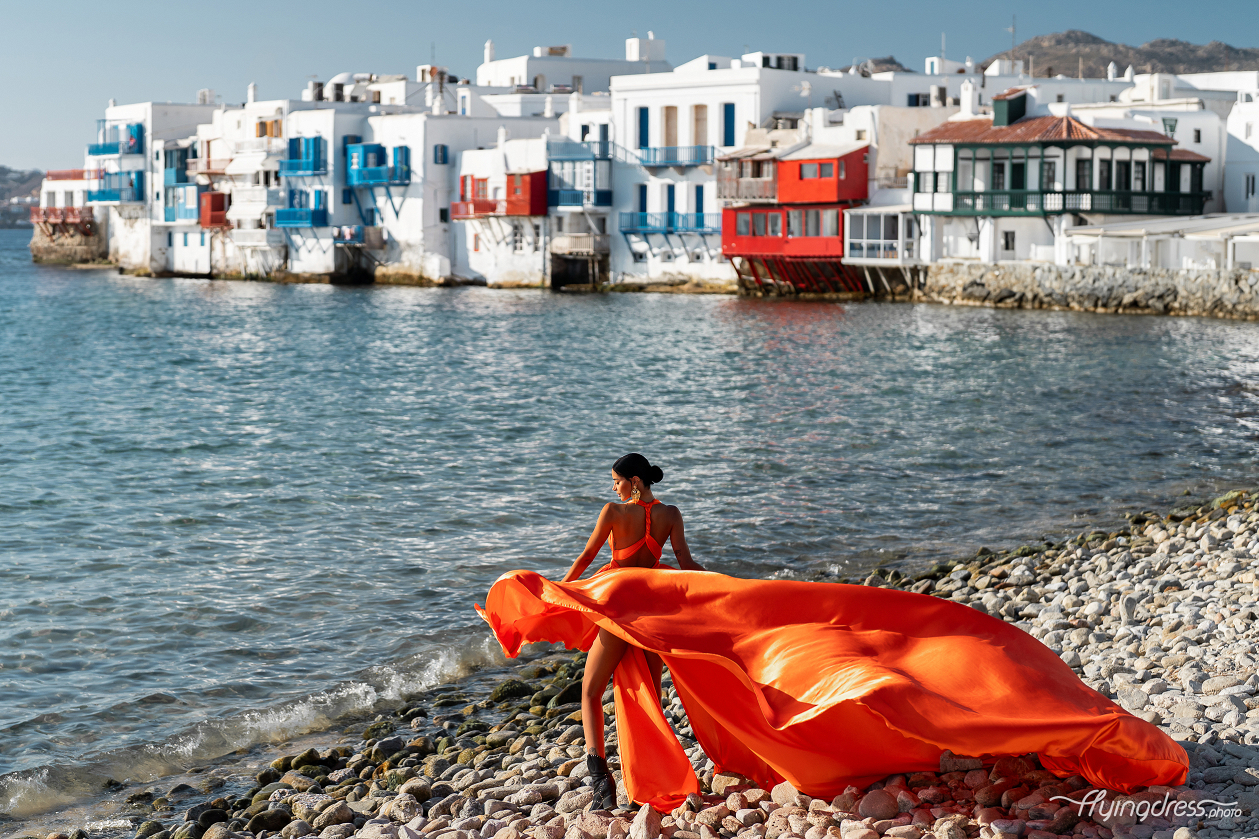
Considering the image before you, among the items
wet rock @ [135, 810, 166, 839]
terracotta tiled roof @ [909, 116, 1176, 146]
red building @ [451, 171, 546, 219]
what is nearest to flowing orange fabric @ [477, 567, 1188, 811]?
wet rock @ [135, 810, 166, 839]

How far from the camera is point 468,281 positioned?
6775cm

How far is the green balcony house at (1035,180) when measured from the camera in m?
45.3

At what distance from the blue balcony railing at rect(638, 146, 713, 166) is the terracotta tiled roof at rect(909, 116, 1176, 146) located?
11710mm

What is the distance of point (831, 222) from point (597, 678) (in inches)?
1901

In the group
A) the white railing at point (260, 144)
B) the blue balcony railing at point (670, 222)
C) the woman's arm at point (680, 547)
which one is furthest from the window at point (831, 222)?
the woman's arm at point (680, 547)

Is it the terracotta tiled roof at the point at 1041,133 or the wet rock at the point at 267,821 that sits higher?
the terracotta tiled roof at the point at 1041,133

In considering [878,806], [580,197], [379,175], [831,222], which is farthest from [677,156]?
[878,806]

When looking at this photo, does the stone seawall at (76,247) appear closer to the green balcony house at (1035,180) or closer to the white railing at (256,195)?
the white railing at (256,195)

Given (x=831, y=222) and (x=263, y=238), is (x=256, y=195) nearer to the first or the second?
(x=263, y=238)

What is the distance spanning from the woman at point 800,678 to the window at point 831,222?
47.7 meters

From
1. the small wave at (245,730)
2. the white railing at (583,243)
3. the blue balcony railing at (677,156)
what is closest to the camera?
the small wave at (245,730)

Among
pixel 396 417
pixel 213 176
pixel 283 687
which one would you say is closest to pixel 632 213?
pixel 213 176

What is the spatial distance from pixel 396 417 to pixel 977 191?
28.9 m

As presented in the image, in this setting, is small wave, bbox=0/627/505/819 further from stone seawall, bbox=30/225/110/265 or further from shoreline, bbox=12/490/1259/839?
stone seawall, bbox=30/225/110/265
